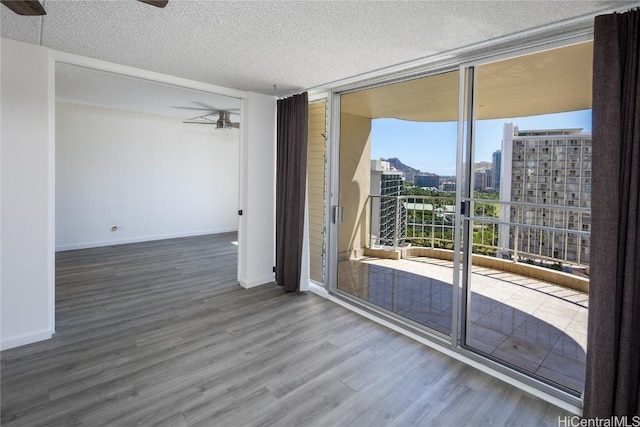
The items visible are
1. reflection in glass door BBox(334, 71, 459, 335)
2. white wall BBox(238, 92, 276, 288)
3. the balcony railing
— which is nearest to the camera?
the balcony railing

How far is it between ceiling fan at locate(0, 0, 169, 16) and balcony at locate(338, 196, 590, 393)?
2.44 meters

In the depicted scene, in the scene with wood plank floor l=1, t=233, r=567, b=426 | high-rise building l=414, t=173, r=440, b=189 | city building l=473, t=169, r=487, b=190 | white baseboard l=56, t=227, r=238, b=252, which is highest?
high-rise building l=414, t=173, r=440, b=189

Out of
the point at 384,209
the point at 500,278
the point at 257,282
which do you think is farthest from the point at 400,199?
the point at 257,282

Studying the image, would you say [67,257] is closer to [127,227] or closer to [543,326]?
[127,227]

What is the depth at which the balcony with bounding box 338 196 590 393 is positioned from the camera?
8.99ft

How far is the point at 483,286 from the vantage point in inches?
166

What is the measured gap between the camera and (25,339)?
9.17 feet

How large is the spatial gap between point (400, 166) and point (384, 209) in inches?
39.9

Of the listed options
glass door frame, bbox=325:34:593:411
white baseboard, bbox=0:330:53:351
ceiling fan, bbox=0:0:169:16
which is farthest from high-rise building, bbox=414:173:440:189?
white baseboard, bbox=0:330:53:351

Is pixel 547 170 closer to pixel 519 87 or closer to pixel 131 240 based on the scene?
pixel 519 87

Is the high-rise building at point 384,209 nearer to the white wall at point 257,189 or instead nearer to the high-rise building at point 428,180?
the high-rise building at point 428,180

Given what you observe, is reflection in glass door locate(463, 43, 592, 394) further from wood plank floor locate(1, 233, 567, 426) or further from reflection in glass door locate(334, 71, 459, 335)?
wood plank floor locate(1, 233, 567, 426)

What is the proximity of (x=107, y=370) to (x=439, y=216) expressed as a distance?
499 centimetres

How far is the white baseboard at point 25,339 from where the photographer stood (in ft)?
8.87
